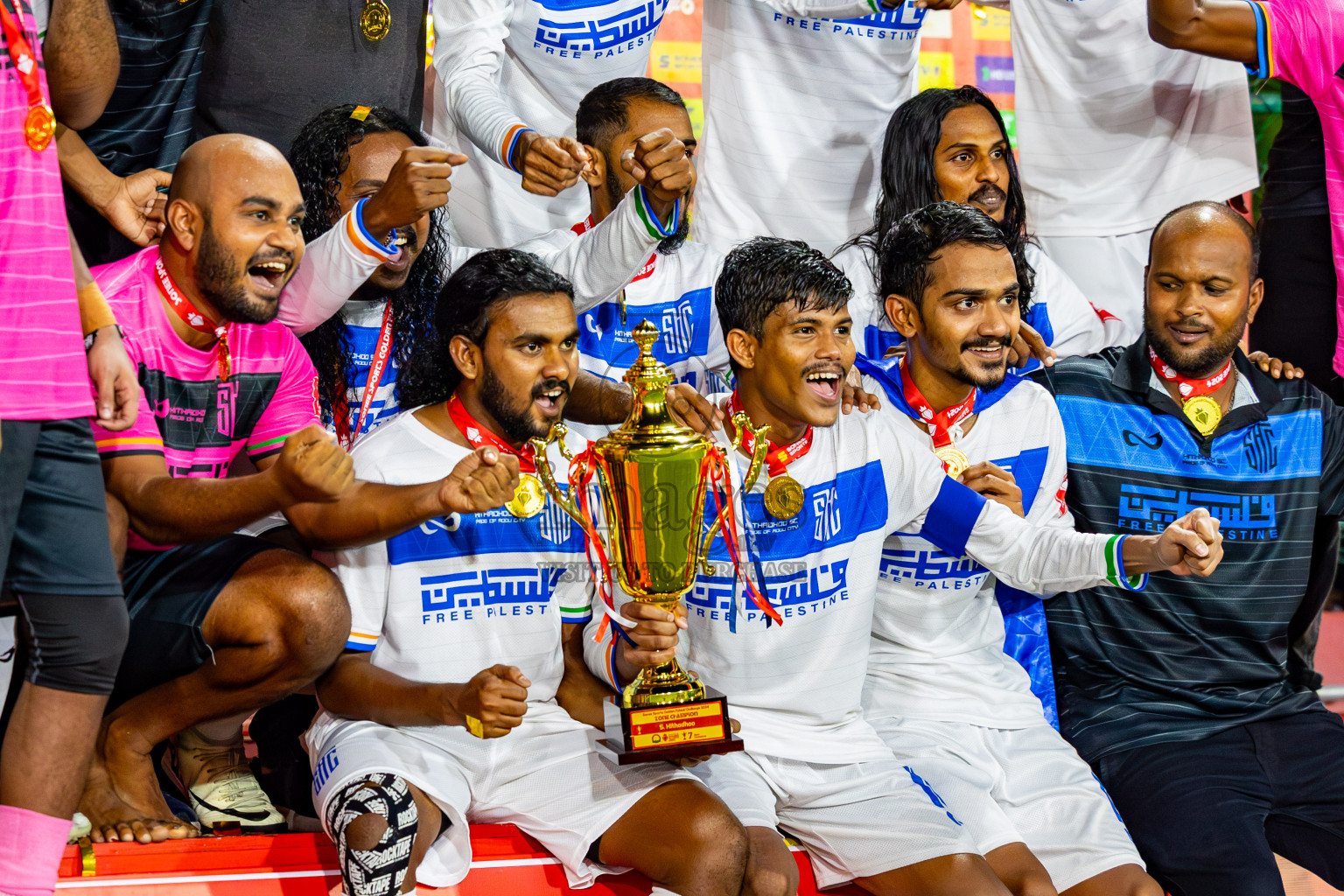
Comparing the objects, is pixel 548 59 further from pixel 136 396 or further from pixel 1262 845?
pixel 1262 845

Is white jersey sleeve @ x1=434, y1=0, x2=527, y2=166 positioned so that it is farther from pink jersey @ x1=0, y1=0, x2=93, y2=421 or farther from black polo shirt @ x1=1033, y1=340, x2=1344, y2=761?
black polo shirt @ x1=1033, y1=340, x2=1344, y2=761

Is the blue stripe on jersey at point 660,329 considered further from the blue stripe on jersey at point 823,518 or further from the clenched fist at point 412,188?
the blue stripe on jersey at point 823,518

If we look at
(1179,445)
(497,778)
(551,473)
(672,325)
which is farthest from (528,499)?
(1179,445)

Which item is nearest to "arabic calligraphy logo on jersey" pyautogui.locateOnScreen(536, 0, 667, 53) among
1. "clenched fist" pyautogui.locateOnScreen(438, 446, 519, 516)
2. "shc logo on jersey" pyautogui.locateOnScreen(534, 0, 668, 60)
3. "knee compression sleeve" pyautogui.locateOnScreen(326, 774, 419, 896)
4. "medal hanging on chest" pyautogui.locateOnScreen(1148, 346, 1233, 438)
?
"shc logo on jersey" pyautogui.locateOnScreen(534, 0, 668, 60)

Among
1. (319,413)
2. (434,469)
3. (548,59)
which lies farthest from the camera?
(548,59)

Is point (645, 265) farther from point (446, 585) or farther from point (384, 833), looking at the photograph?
point (384, 833)

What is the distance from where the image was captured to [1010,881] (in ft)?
9.55

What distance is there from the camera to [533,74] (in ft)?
13.9

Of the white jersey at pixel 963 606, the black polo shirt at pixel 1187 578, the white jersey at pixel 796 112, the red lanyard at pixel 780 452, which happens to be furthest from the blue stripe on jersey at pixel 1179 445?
the white jersey at pixel 796 112

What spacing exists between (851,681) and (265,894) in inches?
52.4

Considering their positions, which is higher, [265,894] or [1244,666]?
[1244,666]

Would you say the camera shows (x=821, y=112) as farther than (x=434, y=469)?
Yes

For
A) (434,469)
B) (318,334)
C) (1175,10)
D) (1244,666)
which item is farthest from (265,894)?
(1175,10)

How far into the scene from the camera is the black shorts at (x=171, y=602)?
287 cm
